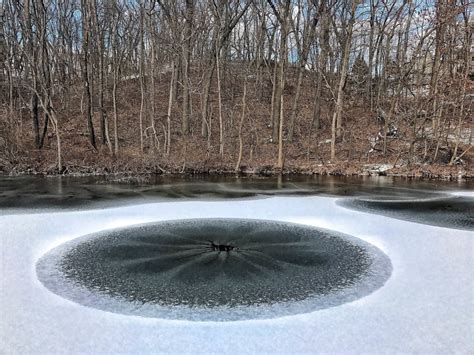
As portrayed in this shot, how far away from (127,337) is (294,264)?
252 cm

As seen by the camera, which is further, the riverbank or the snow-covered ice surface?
the riverbank

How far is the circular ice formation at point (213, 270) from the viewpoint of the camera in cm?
403

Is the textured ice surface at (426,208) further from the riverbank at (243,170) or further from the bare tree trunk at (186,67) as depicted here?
the bare tree trunk at (186,67)

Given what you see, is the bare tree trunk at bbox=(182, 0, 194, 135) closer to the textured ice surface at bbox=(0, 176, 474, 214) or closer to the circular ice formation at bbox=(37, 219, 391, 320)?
the textured ice surface at bbox=(0, 176, 474, 214)

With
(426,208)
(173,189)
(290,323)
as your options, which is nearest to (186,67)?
(173,189)

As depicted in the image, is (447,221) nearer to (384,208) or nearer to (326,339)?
(384,208)

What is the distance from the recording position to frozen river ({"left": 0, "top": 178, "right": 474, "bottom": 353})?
3.30 metres

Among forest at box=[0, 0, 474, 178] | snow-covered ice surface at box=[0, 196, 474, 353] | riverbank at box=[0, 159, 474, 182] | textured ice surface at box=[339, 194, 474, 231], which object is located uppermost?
forest at box=[0, 0, 474, 178]

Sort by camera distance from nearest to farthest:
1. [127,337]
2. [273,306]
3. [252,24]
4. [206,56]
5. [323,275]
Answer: [127,337] < [273,306] < [323,275] < [206,56] < [252,24]

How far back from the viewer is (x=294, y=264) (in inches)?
207

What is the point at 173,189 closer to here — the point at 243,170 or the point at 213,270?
the point at 243,170

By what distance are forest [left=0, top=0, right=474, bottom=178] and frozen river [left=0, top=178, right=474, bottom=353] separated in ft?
20.8

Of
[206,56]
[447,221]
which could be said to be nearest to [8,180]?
[447,221]

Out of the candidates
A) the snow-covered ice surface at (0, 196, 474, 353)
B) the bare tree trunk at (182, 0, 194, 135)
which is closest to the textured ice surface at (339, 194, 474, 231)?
the snow-covered ice surface at (0, 196, 474, 353)
